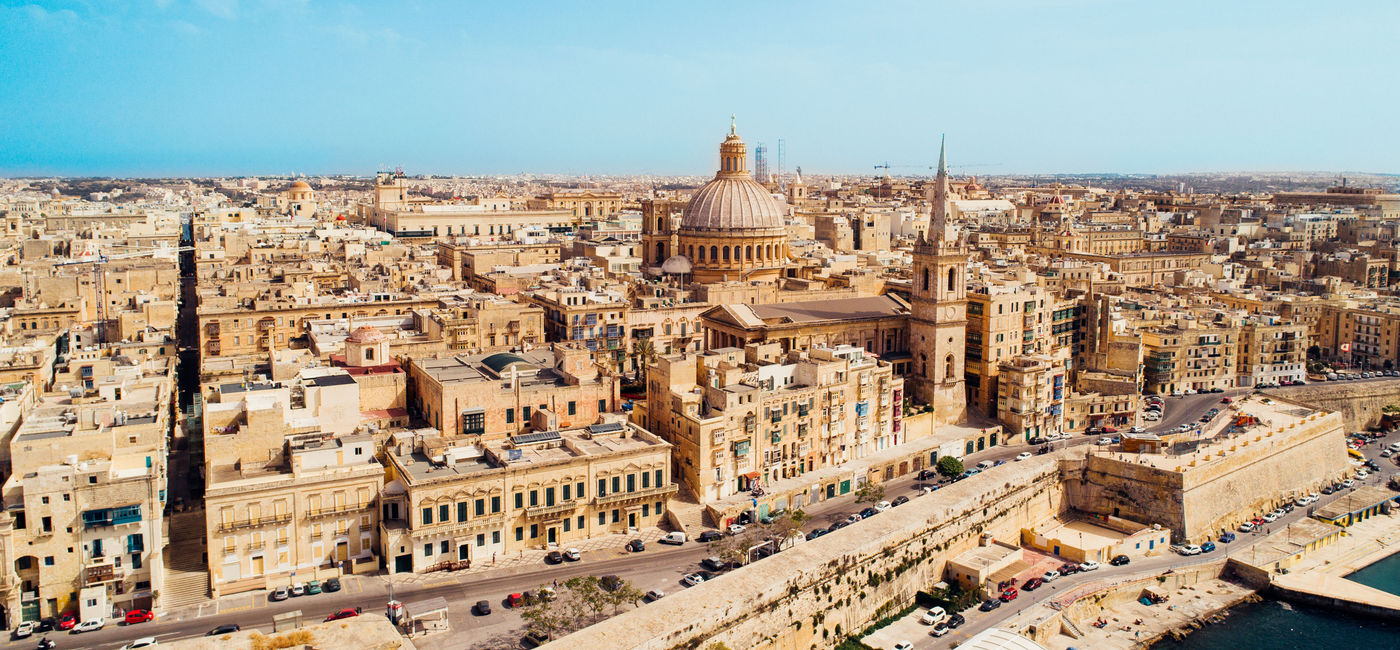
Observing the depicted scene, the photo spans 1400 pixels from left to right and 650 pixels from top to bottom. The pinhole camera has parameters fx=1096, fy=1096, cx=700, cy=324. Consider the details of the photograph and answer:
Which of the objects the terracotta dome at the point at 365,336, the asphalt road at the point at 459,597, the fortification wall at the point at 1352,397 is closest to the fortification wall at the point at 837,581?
the asphalt road at the point at 459,597

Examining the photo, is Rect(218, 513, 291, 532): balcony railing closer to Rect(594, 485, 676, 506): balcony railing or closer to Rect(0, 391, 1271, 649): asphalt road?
Rect(0, 391, 1271, 649): asphalt road

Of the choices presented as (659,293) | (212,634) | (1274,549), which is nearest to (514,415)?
(212,634)

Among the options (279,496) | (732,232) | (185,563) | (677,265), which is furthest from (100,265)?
(279,496)

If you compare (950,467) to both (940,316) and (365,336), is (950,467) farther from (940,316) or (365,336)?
(365,336)

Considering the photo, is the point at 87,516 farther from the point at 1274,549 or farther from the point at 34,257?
the point at 34,257

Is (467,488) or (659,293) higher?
(659,293)

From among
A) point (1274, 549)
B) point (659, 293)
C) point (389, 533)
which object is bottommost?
point (1274, 549)

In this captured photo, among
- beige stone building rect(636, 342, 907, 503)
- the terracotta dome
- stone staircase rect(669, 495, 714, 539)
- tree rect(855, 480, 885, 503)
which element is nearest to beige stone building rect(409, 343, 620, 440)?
the terracotta dome

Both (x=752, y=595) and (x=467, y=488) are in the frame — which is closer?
(x=752, y=595)
